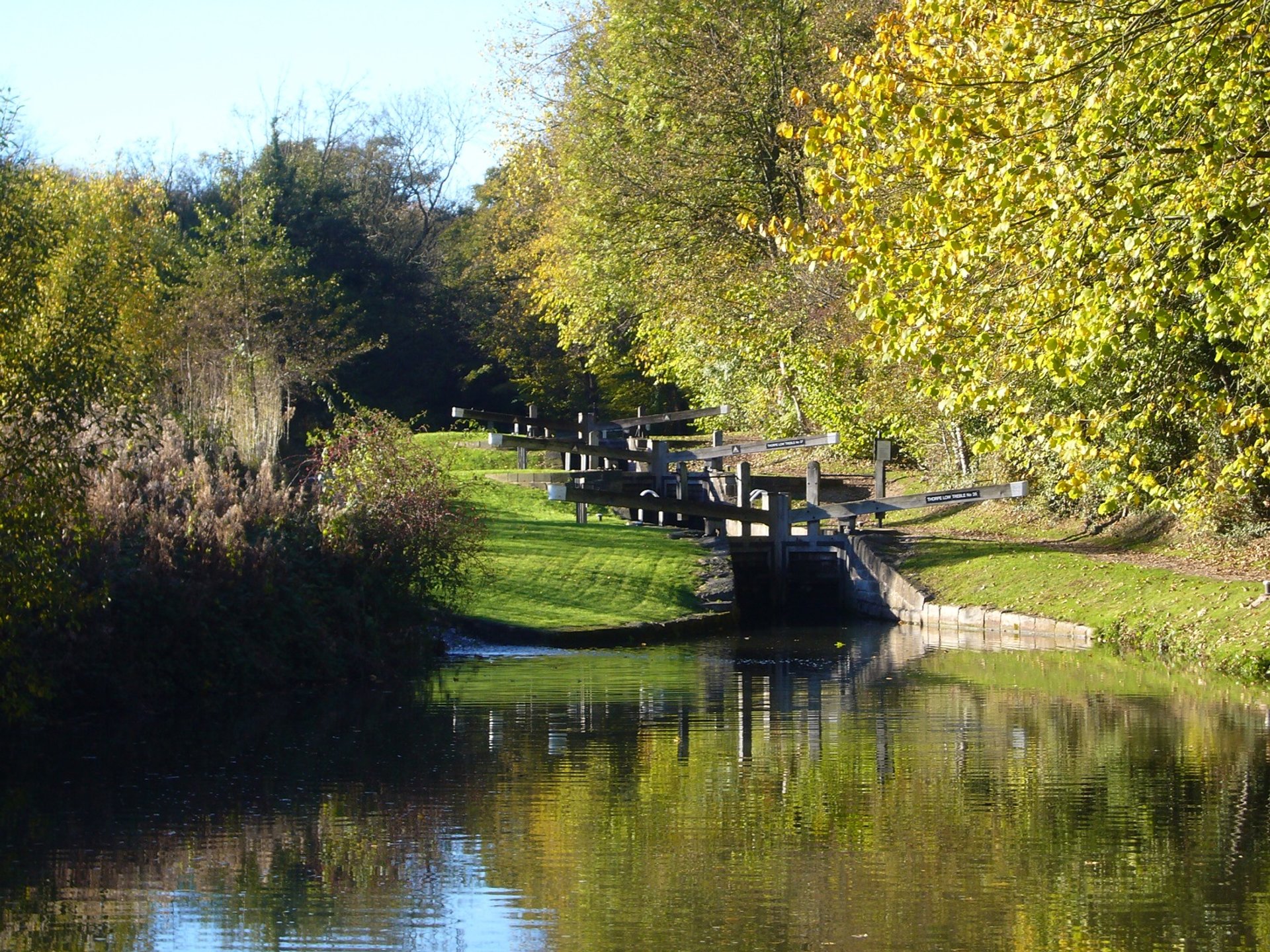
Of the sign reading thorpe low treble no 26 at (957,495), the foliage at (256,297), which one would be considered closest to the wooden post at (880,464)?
the sign reading thorpe low treble no 26 at (957,495)

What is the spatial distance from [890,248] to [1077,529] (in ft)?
51.4

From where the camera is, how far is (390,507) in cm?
1736

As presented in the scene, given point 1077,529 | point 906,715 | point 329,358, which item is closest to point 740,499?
point 1077,529

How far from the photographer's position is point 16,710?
1212 centimetres

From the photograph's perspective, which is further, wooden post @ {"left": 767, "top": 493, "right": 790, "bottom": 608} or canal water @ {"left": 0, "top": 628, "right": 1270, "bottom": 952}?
wooden post @ {"left": 767, "top": 493, "right": 790, "bottom": 608}

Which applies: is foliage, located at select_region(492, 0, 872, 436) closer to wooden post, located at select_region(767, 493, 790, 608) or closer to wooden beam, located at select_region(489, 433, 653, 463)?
wooden beam, located at select_region(489, 433, 653, 463)

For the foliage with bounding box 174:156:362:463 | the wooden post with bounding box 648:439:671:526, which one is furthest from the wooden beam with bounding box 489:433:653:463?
the foliage with bounding box 174:156:362:463

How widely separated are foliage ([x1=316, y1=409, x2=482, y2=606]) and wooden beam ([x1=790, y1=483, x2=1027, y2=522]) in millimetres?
9151

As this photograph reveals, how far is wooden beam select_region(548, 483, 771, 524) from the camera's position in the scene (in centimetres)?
2492

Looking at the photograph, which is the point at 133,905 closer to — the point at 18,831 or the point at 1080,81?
the point at 18,831

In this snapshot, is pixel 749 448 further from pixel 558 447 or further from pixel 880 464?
pixel 558 447

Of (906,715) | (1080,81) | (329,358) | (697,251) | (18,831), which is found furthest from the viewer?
(329,358)

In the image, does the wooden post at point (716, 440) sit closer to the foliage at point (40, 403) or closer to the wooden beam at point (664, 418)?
the wooden beam at point (664, 418)

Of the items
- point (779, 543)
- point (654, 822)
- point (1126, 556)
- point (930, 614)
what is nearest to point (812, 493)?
point (779, 543)
